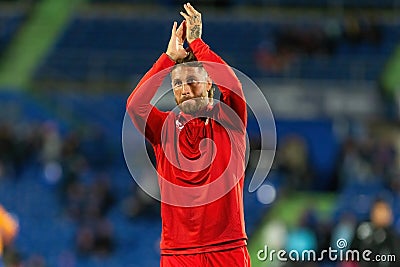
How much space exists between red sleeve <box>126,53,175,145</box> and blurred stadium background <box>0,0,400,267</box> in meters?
6.23

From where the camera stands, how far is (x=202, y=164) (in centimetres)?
617

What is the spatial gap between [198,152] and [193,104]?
321 millimetres

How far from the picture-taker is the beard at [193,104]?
6.05 m

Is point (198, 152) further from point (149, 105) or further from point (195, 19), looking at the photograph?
point (195, 19)

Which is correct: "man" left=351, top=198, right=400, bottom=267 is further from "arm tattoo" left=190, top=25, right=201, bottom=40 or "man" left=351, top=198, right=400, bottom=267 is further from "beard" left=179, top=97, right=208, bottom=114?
"arm tattoo" left=190, top=25, right=201, bottom=40

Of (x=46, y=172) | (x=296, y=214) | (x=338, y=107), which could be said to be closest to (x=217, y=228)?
(x=296, y=214)

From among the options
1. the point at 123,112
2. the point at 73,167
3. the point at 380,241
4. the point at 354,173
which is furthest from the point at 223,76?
the point at 123,112

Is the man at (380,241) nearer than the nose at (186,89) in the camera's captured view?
No

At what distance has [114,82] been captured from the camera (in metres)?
23.1

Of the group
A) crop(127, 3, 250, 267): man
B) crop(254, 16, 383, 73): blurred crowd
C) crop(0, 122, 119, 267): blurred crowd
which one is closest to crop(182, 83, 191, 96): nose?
crop(127, 3, 250, 267): man

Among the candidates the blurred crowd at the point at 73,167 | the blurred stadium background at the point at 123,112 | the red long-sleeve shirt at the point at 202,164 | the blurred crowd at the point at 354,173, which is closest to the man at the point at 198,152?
the red long-sleeve shirt at the point at 202,164

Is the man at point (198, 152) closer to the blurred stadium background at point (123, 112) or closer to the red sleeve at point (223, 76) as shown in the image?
the red sleeve at point (223, 76)

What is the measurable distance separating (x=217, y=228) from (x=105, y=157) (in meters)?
15.0

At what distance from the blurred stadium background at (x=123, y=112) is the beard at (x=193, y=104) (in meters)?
6.39
